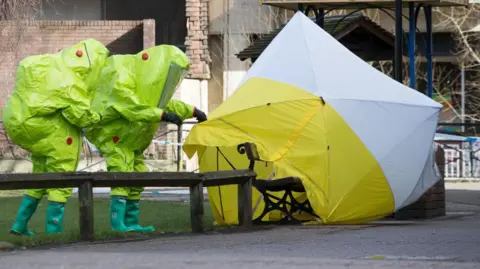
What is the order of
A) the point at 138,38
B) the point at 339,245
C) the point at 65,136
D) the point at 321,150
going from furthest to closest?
the point at 138,38
the point at 321,150
the point at 65,136
the point at 339,245

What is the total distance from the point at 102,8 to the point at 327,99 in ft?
65.0

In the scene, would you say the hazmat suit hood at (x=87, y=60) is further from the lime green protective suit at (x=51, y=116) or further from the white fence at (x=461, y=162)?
the white fence at (x=461, y=162)

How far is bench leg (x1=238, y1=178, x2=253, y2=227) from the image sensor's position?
1294 centimetres

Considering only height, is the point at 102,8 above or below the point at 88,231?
above

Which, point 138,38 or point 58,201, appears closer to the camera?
point 58,201

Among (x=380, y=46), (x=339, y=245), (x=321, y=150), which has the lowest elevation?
(x=339, y=245)

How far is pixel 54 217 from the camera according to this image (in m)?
12.2

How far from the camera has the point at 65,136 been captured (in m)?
12.0

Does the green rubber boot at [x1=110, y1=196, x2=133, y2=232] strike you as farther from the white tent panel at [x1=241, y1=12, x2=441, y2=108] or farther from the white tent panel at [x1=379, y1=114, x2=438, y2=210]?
the white tent panel at [x1=379, y1=114, x2=438, y2=210]

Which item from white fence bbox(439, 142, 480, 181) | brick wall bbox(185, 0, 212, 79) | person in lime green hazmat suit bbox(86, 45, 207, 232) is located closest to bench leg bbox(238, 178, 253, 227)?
person in lime green hazmat suit bbox(86, 45, 207, 232)

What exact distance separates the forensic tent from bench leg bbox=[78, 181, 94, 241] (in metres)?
2.44

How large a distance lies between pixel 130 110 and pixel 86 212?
4.66 ft

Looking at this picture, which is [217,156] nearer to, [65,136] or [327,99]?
[327,99]

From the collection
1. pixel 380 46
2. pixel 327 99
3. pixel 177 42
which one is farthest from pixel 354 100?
pixel 177 42
